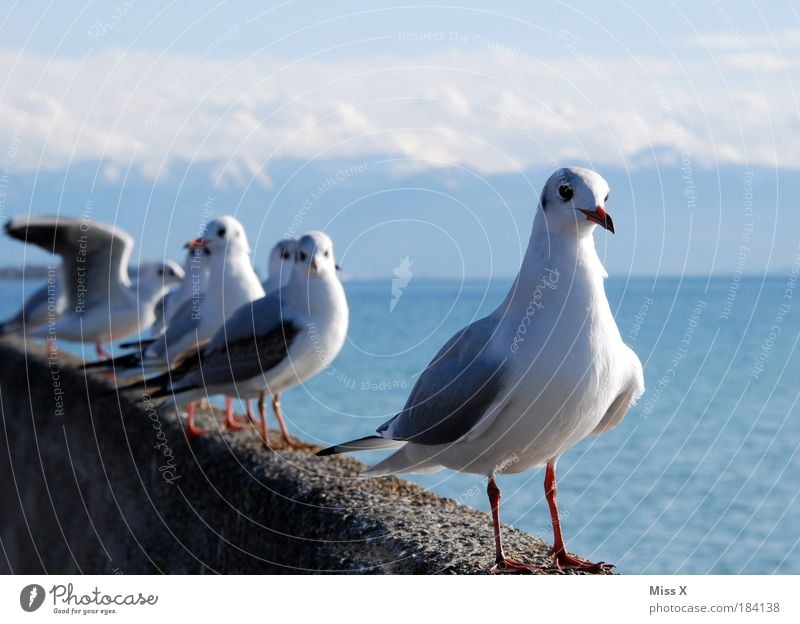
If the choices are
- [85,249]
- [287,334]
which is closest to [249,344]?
[287,334]

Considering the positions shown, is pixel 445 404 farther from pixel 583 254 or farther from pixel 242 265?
pixel 242 265

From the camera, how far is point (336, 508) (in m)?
7.24

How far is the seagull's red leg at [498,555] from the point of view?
17.3ft

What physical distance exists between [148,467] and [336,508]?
378 centimetres

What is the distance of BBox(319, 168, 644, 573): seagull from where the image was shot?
493cm

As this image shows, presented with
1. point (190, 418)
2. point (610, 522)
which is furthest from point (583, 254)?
point (610, 522)

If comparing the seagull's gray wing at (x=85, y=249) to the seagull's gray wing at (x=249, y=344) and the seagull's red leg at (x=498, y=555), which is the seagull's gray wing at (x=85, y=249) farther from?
the seagull's red leg at (x=498, y=555)

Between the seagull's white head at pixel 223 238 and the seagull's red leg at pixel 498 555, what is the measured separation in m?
6.08

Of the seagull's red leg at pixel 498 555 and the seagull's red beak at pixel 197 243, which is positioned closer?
the seagull's red leg at pixel 498 555

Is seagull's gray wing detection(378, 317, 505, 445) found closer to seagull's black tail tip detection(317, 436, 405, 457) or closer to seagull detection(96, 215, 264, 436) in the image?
seagull's black tail tip detection(317, 436, 405, 457)

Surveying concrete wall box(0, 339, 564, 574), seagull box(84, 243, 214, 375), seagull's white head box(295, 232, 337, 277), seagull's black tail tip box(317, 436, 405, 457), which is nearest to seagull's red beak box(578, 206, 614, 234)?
seagull's black tail tip box(317, 436, 405, 457)

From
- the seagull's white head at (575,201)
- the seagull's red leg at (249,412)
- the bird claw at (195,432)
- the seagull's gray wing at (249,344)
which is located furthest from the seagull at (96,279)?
the seagull's white head at (575,201)

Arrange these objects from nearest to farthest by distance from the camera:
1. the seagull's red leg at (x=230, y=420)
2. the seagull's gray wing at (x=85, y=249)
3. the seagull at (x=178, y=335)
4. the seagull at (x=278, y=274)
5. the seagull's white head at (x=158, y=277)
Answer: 1. the seagull at (x=278, y=274)
2. the seagull's red leg at (x=230, y=420)
3. the seagull at (x=178, y=335)
4. the seagull's gray wing at (x=85, y=249)
5. the seagull's white head at (x=158, y=277)

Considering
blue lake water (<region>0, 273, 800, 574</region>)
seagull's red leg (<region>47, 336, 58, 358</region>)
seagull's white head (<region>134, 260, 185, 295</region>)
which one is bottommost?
blue lake water (<region>0, 273, 800, 574</region>)
